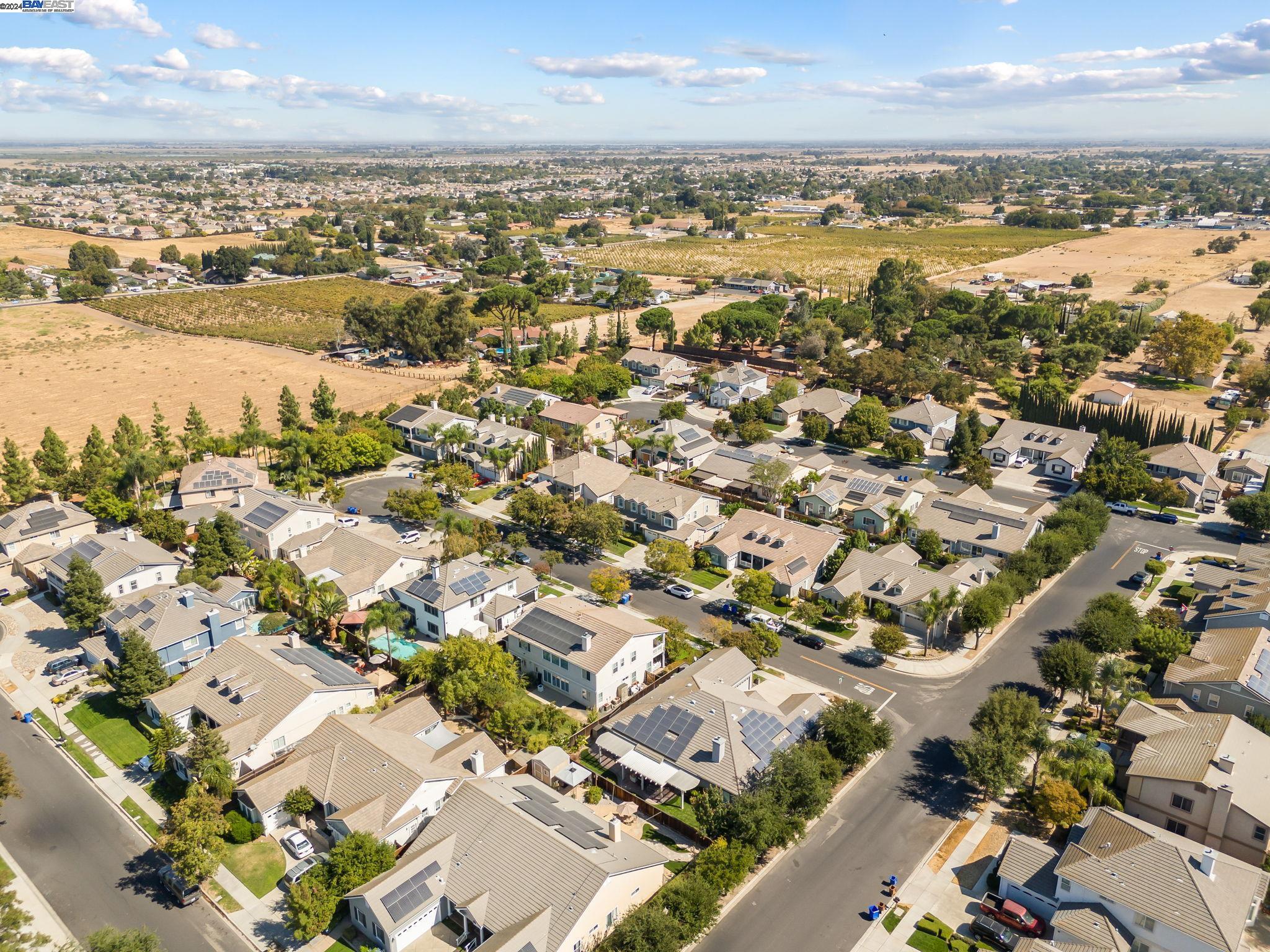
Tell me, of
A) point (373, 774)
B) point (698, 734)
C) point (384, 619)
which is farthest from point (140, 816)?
point (698, 734)

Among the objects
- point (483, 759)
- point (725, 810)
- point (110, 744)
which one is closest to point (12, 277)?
point (110, 744)

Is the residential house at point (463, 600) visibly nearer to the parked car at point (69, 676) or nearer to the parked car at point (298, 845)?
the parked car at point (298, 845)

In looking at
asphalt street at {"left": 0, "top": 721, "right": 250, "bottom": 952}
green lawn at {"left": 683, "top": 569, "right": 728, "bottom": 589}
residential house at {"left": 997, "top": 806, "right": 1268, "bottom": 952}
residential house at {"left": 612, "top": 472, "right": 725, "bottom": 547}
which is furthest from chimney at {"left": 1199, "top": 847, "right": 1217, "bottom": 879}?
residential house at {"left": 612, "top": 472, "right": 725, "bottom": 547}

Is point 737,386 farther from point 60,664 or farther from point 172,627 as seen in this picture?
point 60,664

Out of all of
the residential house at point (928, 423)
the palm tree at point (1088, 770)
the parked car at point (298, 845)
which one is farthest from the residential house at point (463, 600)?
the residential house at point (928, 423)

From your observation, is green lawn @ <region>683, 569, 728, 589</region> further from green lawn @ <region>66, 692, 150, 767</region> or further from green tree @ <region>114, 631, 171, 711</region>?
green lawn @ <region>66, 692, 150, 767</region>

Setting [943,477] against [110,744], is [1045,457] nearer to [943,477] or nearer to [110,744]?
[943,477]
